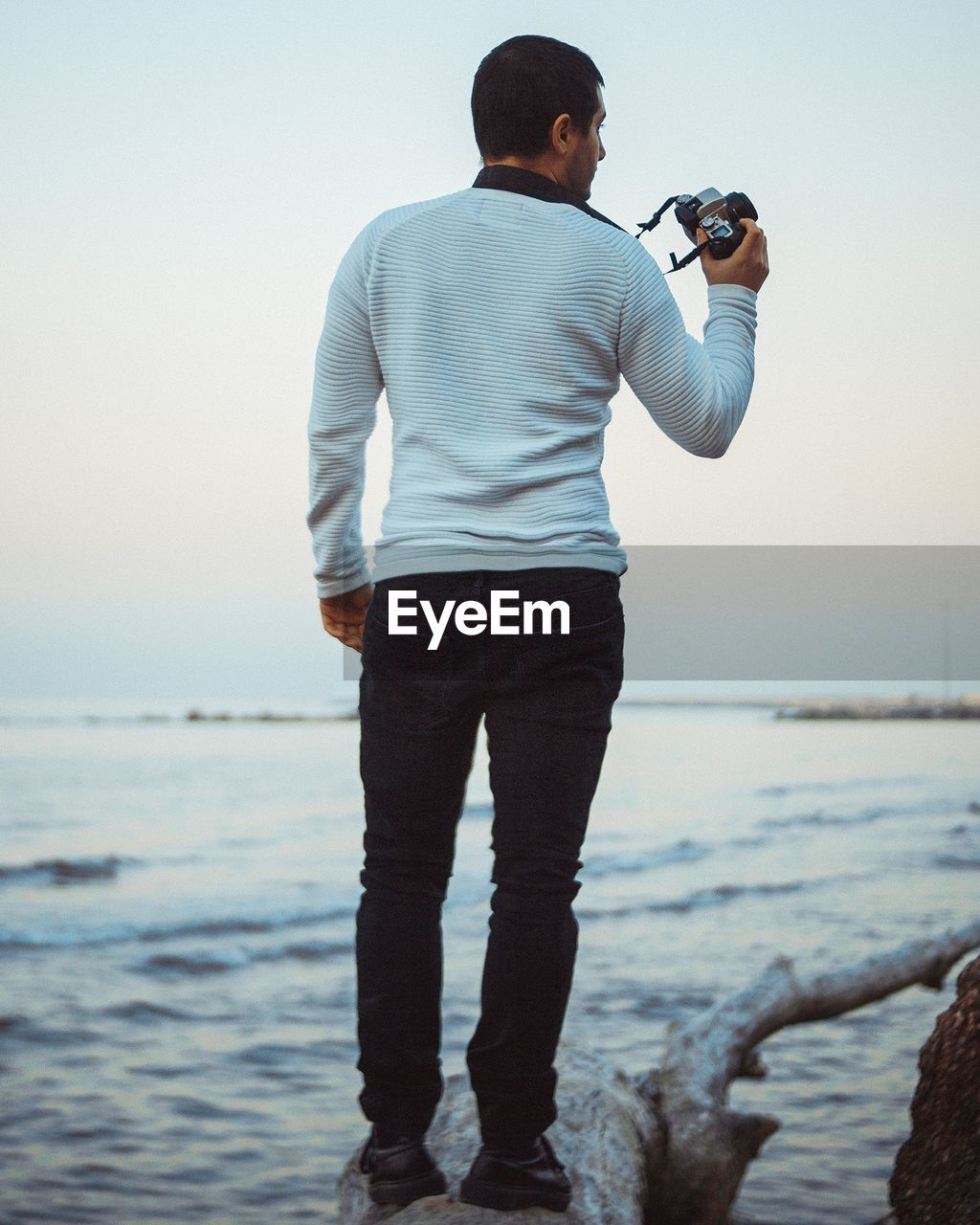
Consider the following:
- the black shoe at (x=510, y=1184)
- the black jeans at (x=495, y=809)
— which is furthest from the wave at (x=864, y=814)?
the black jeans at (x=495, y=809)

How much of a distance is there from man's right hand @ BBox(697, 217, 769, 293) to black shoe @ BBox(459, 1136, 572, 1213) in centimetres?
138

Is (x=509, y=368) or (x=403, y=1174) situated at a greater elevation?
(x=509, y=368)

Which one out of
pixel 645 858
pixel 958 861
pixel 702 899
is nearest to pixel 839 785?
pixel 645 858

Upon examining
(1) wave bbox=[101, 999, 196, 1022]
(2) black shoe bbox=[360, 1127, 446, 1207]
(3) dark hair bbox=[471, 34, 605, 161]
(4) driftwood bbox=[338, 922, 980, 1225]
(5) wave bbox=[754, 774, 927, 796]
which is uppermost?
(3) dark hair bbox=[471, 34, 605, 161]

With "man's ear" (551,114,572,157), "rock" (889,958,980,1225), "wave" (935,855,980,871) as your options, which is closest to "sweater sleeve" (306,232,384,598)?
"man's ear" (551,114,572,157)

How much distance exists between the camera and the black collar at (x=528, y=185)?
176 cm

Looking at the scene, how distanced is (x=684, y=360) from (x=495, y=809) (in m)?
0.71

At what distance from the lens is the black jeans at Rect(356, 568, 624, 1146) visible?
5.55 ft

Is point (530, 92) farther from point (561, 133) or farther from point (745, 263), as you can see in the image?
point (745, 263)

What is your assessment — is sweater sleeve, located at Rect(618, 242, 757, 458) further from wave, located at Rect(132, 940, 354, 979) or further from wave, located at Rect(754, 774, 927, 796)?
wave, located at Rect(754, 774, 927, 796)

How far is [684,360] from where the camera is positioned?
5.69ft

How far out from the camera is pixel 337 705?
24.4 meters

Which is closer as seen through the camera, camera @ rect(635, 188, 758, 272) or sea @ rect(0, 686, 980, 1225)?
camera @ rect(635, 188, 758, 272)

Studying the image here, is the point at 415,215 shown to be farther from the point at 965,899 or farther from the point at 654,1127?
the point at 965,899
